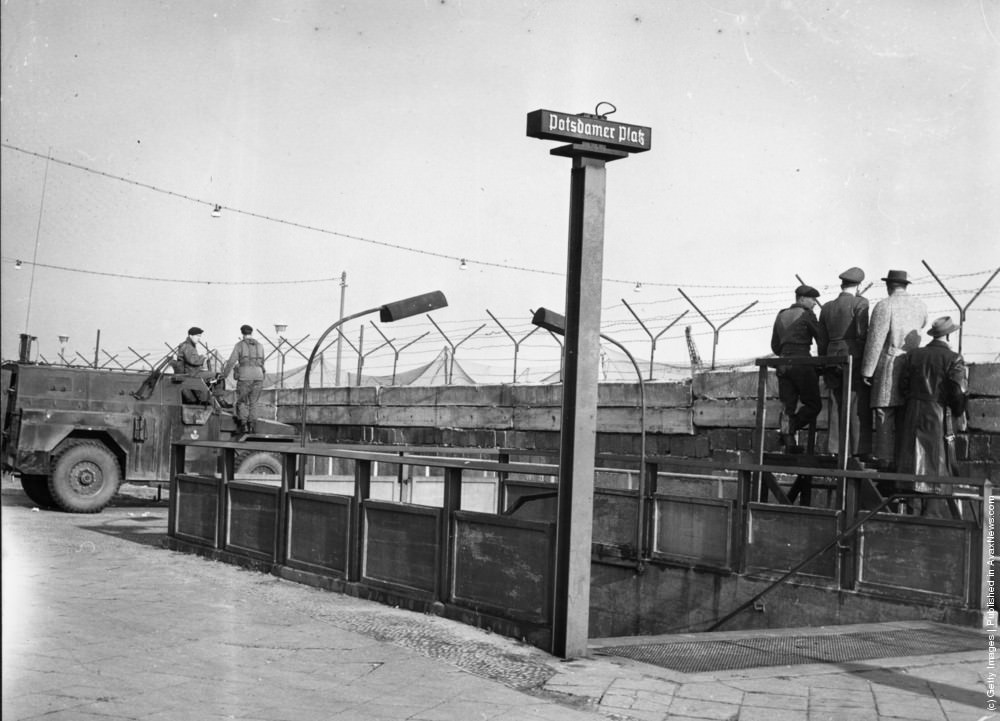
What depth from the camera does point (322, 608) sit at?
25.8ft

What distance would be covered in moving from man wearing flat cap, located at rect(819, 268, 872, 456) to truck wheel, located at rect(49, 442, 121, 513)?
9.89 metres

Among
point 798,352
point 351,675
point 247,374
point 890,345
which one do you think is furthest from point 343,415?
point 351,675

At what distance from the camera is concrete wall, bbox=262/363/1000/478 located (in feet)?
38.9

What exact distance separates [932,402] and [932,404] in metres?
0.02

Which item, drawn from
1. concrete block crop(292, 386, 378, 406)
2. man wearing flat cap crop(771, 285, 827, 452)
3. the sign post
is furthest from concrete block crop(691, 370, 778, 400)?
concrete block crop(292, 386, 378, 406)

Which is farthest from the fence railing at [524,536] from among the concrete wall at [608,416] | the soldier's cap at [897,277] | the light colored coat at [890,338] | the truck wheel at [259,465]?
the truck wheel at [259,465]

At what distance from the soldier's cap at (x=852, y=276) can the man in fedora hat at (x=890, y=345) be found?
0.53 m

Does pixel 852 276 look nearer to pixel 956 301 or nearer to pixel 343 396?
pixel 956 301

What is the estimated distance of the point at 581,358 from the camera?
21.5ft

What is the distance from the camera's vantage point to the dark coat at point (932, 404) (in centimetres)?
984

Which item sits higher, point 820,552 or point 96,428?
point 96,428

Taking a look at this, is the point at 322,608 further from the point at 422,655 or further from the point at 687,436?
the point at 687,436

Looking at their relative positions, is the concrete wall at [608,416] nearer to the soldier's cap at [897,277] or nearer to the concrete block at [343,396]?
the concrete block at [343,396]

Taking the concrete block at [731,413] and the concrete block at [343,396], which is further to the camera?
the concrete block at [343,396]
